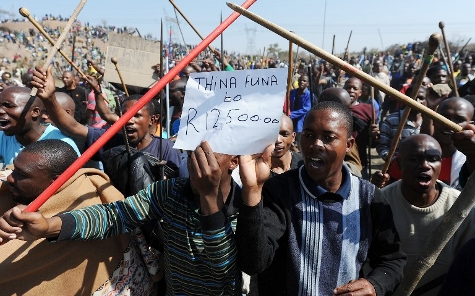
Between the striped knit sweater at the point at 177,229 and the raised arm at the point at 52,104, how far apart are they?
946 mm

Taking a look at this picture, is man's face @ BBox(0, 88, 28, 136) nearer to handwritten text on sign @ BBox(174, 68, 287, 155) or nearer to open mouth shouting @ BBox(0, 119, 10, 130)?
open mouth shouting @ BBox(0, 119, 10, 130)

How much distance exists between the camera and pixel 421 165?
7.47 ft

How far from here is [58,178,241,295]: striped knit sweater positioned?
1581mm

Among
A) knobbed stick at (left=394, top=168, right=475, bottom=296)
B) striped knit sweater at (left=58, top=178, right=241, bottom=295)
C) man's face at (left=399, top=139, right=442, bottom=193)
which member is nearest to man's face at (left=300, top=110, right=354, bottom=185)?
striped knit sweater at (left=58, top=178, right=241, bottom=295)

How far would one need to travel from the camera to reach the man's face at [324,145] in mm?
1726

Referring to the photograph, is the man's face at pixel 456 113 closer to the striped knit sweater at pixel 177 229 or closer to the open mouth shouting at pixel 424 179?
the open mouth shouting at pixel 424 179

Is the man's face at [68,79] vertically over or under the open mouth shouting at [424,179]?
over

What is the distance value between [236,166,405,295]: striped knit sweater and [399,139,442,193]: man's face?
590 millimetres

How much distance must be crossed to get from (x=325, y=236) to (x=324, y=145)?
0.38 metres

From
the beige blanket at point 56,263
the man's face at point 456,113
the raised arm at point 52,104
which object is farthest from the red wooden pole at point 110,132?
the man's face at point 456,113

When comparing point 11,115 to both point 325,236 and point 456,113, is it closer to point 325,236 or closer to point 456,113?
point 325,236

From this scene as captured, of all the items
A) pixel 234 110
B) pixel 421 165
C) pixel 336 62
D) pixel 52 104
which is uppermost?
pixel 336 62

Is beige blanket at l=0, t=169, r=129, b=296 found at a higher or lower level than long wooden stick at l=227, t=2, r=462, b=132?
lower

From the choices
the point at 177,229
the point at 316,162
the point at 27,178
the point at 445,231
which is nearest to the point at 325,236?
the point at 316,162
